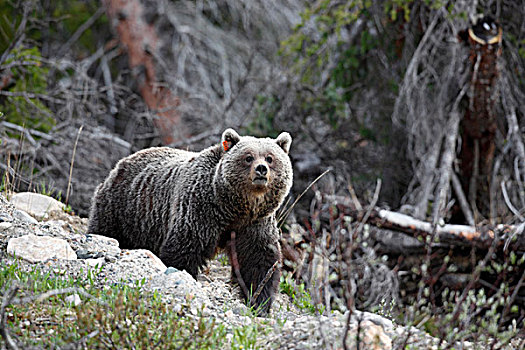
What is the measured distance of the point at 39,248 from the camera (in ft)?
14.8

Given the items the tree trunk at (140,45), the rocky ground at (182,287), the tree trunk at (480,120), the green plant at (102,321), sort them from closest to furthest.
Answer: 1. the green plant at (102,321)
2. the rocky ground at (182,287)
3. the tree trunk at (480,120)
4. the tree trunk at (140,45)

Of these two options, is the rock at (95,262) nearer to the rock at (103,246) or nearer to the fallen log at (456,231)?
the rock at (103,246)

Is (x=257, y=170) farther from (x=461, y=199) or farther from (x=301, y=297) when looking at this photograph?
(x=461, y=199)

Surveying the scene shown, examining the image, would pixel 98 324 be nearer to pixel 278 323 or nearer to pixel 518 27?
pixel 278 323

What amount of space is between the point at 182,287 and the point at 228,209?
3.66ft

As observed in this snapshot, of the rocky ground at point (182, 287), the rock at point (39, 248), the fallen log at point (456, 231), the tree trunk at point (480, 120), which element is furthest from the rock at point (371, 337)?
the tree trunk at point (480, 120)

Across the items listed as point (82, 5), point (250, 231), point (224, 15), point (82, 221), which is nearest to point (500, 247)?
point (250, 231)

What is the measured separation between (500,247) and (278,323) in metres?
3.87

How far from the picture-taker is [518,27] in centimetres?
850

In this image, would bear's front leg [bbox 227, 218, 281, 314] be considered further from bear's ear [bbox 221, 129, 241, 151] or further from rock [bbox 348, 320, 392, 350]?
rock [bbox 348, 320, 392, 350]

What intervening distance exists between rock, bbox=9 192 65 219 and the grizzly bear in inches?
40.3

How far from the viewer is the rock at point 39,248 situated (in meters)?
4.42

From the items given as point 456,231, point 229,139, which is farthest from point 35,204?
point 456,231

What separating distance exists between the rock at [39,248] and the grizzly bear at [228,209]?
2.61 feet
